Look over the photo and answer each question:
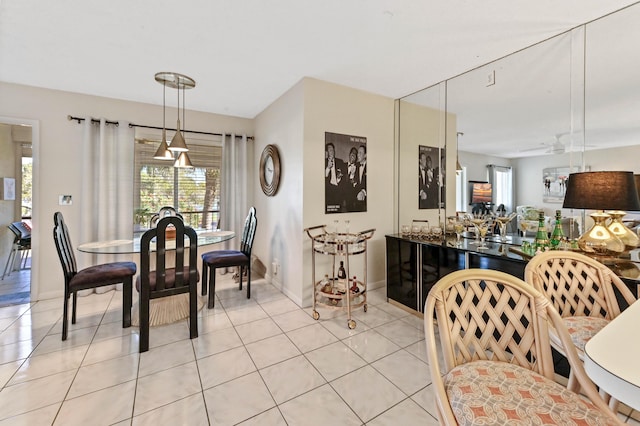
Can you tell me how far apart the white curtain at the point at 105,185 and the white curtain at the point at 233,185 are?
1186mm

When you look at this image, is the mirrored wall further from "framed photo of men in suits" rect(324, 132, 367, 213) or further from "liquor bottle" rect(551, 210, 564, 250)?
"framed photo of men in suits" rect(324, 132, 367, 213)

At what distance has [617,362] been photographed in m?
0.68

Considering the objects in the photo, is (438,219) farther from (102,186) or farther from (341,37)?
(102,186)

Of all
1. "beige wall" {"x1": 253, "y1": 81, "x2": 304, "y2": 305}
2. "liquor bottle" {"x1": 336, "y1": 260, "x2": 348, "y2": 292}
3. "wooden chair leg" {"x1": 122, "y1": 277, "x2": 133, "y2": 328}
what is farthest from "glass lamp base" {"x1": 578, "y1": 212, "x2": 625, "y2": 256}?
"wooden chair leg" {"x1": 122, "y1": 277, "x2": 133, "y2": 328}

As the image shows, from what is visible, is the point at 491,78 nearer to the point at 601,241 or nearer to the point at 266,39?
the point at 601,241

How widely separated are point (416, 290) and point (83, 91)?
14.7 ft

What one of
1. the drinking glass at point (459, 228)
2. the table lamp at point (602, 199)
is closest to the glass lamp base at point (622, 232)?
the table lamp at point (602, 199)

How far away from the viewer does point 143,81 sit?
119 inches

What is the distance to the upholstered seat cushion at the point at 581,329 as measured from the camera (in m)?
1.25

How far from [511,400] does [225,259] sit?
2.84 m

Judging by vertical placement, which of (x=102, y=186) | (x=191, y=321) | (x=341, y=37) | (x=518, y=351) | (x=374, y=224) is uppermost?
(x=341, y=37)

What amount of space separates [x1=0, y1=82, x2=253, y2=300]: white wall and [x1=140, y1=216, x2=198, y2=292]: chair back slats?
78.0 inches

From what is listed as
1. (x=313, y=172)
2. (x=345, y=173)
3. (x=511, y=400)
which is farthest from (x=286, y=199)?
(x=511, y=400)

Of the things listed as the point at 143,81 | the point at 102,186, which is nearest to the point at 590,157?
the point at 143,81
